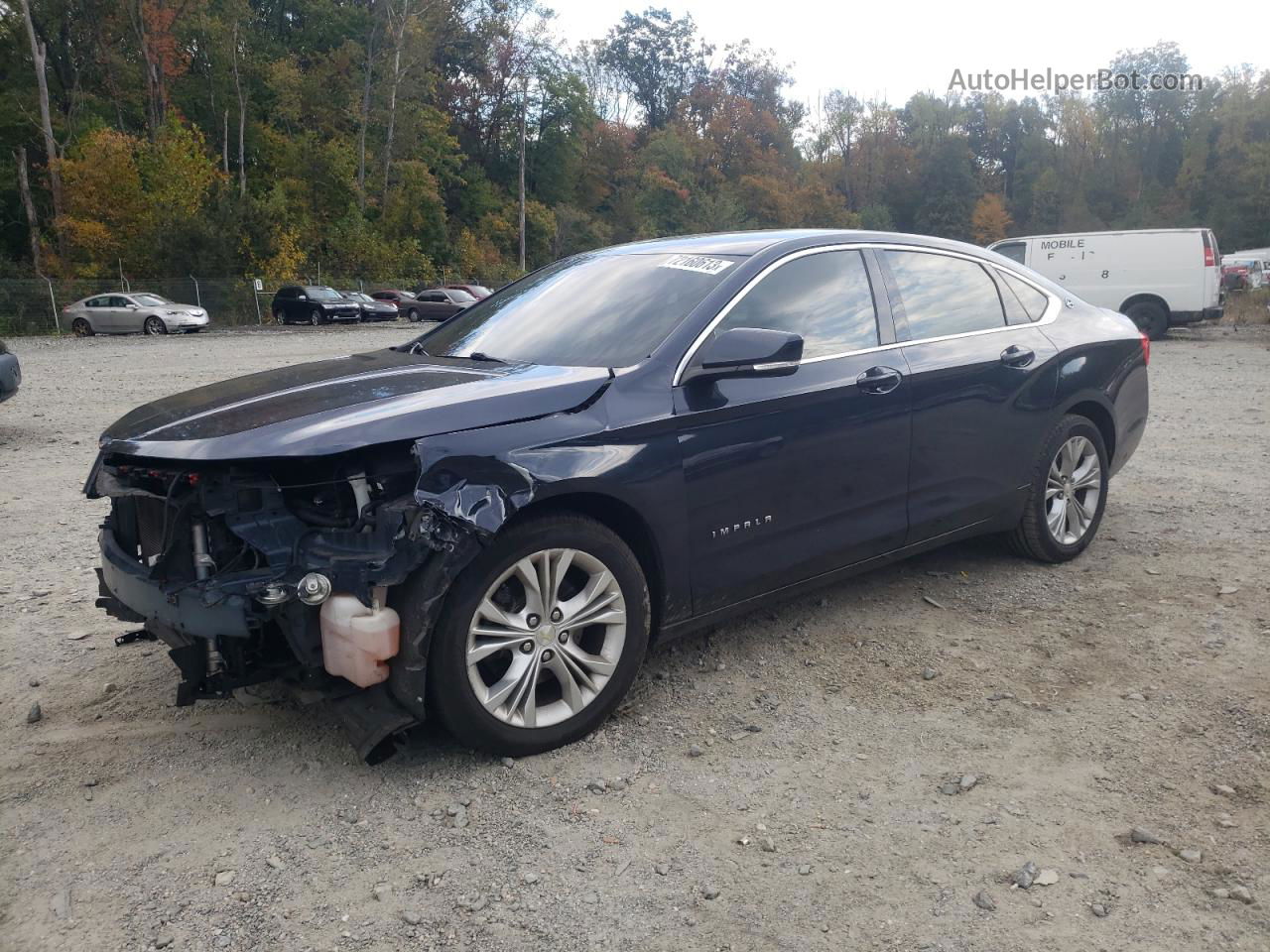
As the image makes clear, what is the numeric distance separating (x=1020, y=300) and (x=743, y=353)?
7.26 feet

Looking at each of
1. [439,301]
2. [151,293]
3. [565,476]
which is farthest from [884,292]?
[439,301]

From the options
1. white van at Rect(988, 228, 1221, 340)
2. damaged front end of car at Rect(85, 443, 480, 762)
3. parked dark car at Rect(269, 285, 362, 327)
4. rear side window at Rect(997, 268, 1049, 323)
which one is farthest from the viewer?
parked dark car at Rect(269, 285, 362, 327)

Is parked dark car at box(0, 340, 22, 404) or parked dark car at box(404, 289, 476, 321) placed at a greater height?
parked dark car at box(404, 289, 476, 321)

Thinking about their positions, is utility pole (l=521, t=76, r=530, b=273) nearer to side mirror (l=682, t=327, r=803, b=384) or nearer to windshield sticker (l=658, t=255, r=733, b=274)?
windshield sticker (l=658, t=255, r=733, b=274)

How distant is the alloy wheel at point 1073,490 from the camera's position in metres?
5.06

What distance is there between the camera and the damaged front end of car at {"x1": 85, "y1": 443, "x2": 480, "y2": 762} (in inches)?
116

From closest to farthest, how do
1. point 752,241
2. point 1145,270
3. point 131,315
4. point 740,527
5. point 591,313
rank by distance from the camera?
point 740,527, point 591,313, point 752,241, point 1145,270, point 131,315

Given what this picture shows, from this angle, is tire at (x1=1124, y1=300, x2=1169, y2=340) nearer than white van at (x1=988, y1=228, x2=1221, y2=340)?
No

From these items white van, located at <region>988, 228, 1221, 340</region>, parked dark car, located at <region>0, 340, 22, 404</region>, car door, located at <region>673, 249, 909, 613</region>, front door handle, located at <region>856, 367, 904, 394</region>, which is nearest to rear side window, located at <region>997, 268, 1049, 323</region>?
car door, located at <region>673, 249, 909, 613</region>

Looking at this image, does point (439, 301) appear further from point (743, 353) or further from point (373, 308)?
point (743, 353)

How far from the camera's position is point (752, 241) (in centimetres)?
423

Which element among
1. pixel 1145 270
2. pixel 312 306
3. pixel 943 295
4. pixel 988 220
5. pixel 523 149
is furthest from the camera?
pixel 988 220

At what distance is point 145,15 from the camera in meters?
48.5

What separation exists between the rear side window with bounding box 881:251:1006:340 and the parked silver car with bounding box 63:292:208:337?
30.9 meters
